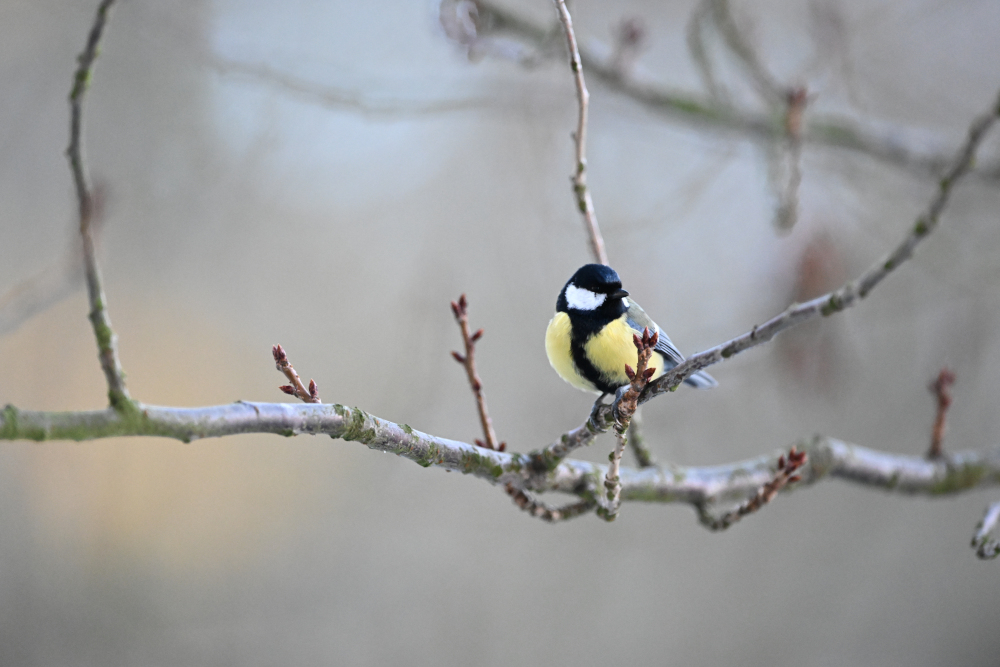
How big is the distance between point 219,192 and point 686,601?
3426mm

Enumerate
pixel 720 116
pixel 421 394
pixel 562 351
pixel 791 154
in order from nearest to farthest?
pixel 562 351 < pixel 791 154 < pixel 720 116 < pixel 421 394

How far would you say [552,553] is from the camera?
400 centimetres

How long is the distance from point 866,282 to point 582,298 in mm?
611

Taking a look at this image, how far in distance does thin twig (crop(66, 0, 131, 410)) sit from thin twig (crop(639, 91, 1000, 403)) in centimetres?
63

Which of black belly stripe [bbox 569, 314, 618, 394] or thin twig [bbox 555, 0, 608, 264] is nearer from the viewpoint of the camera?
thin twig [bbox 555, 0, 608, 264]

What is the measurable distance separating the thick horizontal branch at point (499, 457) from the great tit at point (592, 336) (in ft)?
0.58

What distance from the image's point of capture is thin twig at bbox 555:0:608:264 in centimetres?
95

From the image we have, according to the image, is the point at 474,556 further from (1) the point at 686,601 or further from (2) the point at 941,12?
(2) the point at 941,12

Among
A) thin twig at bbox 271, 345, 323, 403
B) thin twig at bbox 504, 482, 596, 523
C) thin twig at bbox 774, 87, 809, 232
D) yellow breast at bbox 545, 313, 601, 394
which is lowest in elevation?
thin twig at bbox 504, 482, 596, 523

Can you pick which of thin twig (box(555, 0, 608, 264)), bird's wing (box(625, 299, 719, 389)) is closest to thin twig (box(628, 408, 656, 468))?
bird's wing (box(625, 299, 719, 389))

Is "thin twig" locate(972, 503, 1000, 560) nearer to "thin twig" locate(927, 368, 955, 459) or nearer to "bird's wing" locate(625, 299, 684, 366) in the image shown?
"thin twig" locate(927, 368, 955, 459)

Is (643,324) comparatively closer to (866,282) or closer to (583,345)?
(583,345)

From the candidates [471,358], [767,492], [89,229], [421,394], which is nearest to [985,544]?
[767,492]

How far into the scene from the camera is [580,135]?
1080 millimetres
